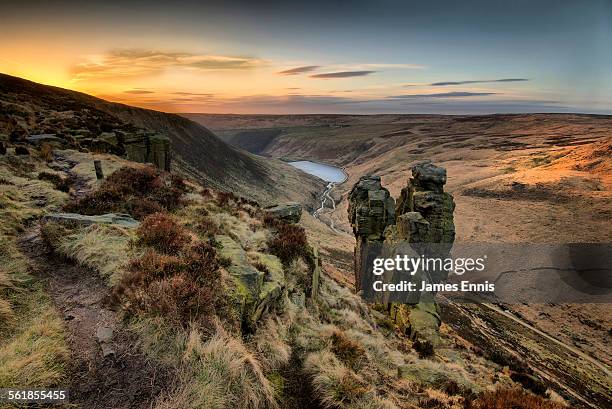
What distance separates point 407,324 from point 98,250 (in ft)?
67.2

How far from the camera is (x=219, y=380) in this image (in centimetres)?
639

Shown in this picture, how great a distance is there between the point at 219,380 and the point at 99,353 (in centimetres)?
244

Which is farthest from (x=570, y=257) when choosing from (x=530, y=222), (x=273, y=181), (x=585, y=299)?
(x=273, y=181)

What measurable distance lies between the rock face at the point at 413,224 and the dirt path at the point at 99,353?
19.8 meters

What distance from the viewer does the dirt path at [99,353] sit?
579 cm

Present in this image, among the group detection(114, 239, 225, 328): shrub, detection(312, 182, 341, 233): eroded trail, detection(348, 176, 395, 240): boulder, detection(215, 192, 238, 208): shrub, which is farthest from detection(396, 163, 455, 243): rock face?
detection(312, 182, 341, 233): eroded trail

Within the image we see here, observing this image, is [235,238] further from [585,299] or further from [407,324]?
[585,299]

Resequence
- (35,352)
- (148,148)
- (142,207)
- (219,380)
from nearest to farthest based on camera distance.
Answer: (35,352) < (219,380) < (142,207) < (148,148)

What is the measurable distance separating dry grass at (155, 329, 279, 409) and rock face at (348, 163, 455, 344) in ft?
59.3

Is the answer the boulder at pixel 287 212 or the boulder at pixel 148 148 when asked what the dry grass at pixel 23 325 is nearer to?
the boulder at pixel 287 212

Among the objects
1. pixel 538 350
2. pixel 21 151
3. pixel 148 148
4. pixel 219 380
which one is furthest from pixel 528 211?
pixel 21 151

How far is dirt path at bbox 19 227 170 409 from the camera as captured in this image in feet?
19.0

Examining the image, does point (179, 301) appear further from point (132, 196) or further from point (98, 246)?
point (132, 196)

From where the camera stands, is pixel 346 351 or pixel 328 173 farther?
pixel 328 173
